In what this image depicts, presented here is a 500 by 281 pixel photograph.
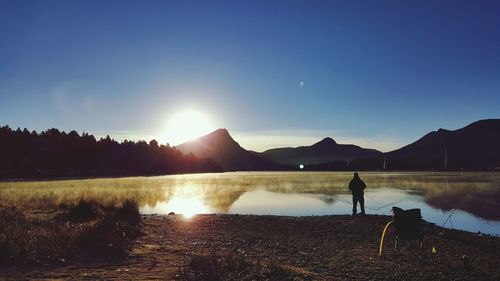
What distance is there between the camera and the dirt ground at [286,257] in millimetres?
12031

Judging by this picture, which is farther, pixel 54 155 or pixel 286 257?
pixel 54 155

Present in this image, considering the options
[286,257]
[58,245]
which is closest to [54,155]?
[58,245]

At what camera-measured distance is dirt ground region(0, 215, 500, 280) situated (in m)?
12.0

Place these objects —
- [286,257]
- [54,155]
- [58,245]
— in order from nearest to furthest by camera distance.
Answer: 1. [58,245]
2. [286,257]
3. [54,155]

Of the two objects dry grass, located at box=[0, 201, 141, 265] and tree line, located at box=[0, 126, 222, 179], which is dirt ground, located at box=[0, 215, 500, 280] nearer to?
dry grass, located at box=[0, 201, 141, 265]

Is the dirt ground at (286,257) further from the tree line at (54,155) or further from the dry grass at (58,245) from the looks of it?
the tree line at (54,155)

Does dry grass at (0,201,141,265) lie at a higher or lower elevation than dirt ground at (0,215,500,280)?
higher

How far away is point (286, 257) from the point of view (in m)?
15.4

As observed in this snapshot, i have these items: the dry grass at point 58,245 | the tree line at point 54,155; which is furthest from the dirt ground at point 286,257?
the tree line at point 54,155

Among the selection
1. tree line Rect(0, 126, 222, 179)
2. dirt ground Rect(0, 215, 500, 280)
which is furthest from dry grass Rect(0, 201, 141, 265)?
tree line Rect(0, 126, 222, 179)

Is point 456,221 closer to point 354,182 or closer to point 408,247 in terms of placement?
point 354,182

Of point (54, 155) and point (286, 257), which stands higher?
point (54, 155)

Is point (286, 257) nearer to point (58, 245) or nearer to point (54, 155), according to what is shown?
point (58, 245)

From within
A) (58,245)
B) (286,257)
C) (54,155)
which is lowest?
(286,257)
